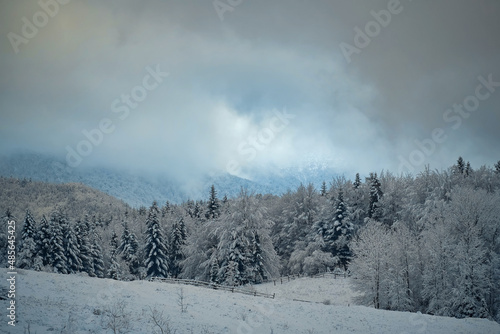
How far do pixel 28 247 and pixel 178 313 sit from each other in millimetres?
44661

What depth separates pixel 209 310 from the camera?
60.1 ft

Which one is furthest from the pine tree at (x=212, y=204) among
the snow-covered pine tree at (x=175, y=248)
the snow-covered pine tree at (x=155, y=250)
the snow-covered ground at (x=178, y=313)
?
the snow-covered ground at (x=178, y=313)

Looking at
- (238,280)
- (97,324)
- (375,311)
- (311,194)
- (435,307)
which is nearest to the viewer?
(97,324)

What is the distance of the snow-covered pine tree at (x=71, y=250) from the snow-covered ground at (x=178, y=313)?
34394mm

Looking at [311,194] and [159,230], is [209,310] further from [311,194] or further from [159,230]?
[311,194]

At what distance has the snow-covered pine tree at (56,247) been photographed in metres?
48.0

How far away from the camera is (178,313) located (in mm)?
16656

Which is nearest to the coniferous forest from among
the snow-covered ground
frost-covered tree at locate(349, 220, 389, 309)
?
frost-covered tree at locate(349, 220, 389, 309)

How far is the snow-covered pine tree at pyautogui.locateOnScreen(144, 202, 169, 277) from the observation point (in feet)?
165

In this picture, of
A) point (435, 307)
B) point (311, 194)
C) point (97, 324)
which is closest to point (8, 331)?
point (97, 324)

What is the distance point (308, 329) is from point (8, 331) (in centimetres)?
1454

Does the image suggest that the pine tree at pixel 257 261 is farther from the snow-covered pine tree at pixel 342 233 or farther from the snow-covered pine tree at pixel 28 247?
the snow-covered pine tree at pixel 28 247

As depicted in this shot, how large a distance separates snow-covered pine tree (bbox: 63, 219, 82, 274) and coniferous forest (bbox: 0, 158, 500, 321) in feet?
0.60

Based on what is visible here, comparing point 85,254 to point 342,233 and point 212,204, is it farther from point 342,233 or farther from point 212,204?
point 342,233
